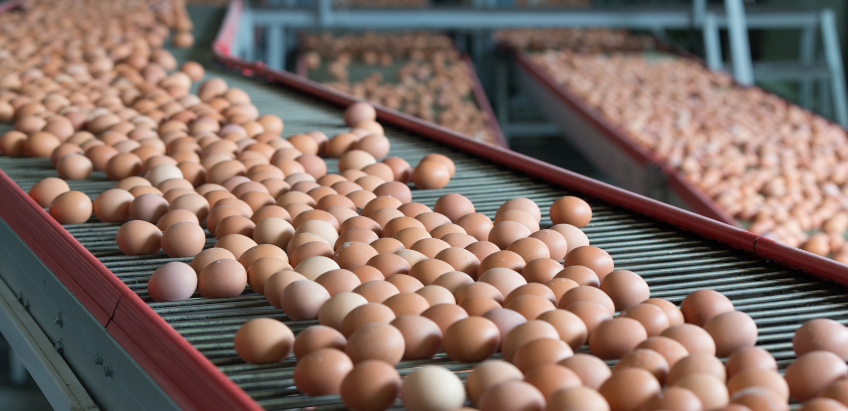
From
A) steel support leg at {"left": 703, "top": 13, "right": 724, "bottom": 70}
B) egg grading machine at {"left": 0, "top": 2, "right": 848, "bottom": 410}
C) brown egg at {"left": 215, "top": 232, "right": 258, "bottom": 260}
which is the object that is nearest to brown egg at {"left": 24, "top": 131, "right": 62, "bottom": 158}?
egg grading machine at {"left": 0, "top": 2, "right": 848, "bottom": 410}

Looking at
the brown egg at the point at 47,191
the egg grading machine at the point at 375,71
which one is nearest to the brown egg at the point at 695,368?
the brown egg at the point at 47,191

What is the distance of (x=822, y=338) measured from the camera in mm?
1083

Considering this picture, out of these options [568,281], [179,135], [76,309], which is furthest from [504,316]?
[179,135]

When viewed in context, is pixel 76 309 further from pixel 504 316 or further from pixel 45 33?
pixel 45 33

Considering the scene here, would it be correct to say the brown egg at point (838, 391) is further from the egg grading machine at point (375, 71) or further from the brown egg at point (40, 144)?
the egg grading machine at point (375, 71)

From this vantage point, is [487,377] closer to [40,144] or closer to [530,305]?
[530,305]

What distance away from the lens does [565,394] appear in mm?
885

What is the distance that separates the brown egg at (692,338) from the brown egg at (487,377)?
276 millimetres

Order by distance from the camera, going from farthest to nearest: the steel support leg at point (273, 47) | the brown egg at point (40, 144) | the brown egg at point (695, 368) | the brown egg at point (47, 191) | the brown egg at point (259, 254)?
the steel support leg at point (273, 47) < the brown egg at point (40, 144) < the brown egg at point (47, 191) < the brown egg at point (259, 254) < the brown egg at point (695, 368)

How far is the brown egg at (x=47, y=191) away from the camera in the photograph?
72.0 inches

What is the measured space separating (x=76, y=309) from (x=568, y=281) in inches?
35.5

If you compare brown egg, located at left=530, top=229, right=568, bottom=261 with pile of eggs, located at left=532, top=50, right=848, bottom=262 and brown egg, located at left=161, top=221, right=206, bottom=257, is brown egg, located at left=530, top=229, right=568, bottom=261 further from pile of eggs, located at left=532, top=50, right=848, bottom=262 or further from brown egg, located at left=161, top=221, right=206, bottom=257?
pile of eggs, located at left=532, top=50, right=848, bottom=262

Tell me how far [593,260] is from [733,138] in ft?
8.86

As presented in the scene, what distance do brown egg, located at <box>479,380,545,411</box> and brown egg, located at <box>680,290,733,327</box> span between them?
423 millimetres
